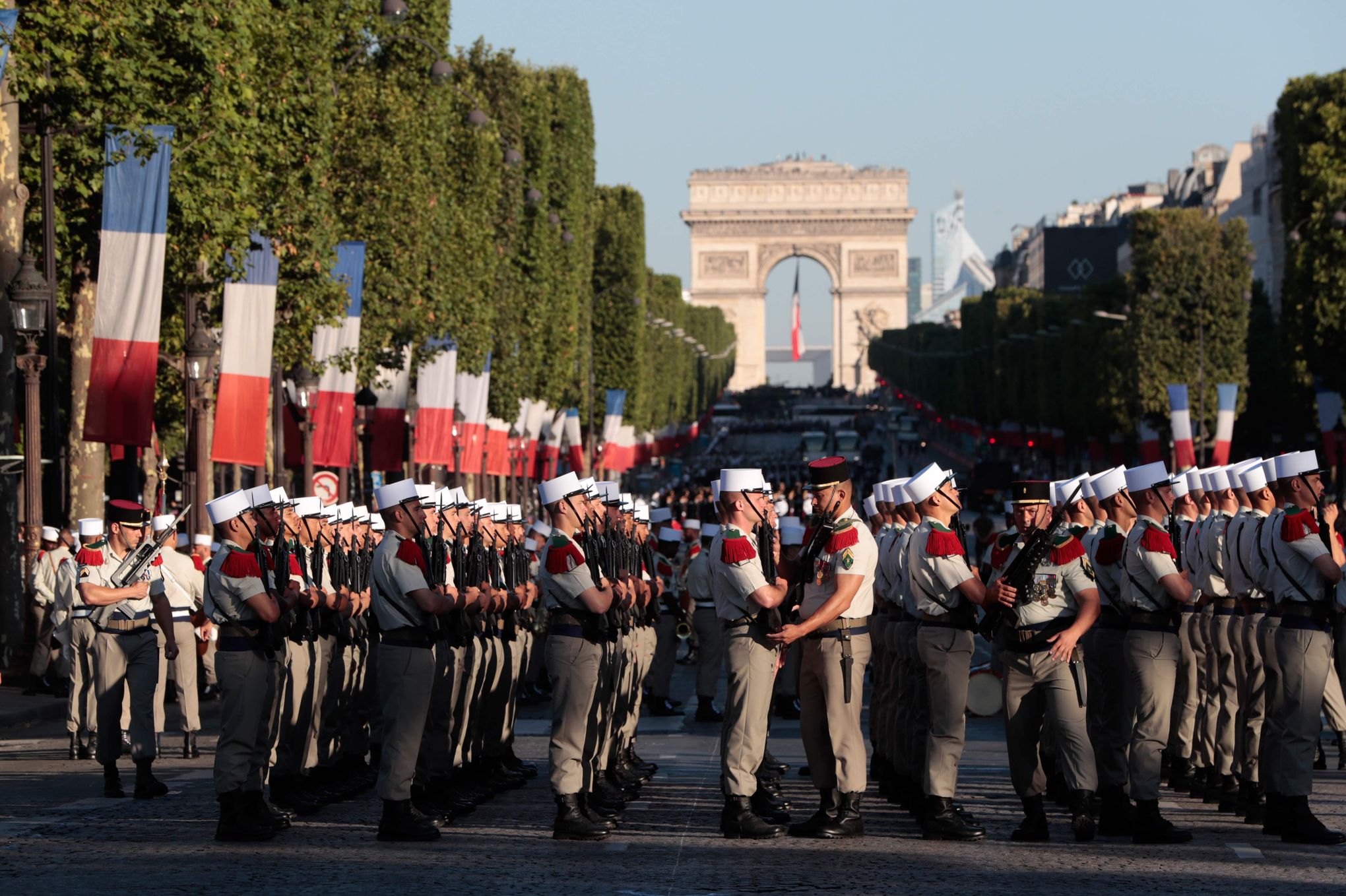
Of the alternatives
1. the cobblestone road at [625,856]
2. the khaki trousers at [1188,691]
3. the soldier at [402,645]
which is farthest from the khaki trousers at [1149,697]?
the soldier at [402,645]

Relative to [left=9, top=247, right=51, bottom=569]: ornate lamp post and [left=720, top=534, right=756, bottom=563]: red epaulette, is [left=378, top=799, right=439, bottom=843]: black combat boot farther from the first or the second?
[left=9, top=247, right=51, bottom=569]: ornate lamp post

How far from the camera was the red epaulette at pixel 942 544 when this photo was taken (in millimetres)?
11008

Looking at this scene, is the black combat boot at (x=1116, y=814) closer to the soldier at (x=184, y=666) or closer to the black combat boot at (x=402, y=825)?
the black combat boot at (x=402, y=825)

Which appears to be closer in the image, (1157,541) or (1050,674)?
(1050,674)

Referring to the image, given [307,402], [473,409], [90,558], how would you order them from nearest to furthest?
1. [90,558]
2. [307,402]
3. [473,409]

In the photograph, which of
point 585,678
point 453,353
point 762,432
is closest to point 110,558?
point 585,678

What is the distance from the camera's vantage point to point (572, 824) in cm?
1078

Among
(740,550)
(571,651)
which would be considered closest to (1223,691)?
(740,550)

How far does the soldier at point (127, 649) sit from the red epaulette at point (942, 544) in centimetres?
477

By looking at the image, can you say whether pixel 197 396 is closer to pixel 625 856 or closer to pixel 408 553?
pixel 408 553

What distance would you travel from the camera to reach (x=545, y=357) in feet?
163

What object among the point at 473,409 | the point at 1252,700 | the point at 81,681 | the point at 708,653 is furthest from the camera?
the point at 473,409

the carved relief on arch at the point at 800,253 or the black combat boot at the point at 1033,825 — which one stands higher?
the carved relief on arch at the point at 800,253

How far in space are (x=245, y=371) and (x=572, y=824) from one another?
1362 cm
